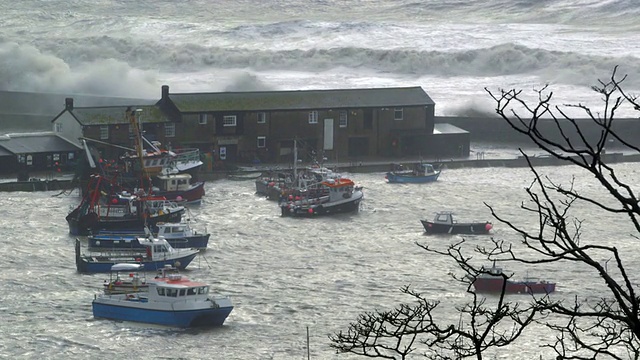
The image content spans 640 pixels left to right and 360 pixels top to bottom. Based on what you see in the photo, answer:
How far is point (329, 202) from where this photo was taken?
30.6 m

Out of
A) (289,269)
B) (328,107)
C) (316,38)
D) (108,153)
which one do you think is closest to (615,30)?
(316,38)

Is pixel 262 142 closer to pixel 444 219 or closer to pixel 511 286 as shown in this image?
pixel 444 219

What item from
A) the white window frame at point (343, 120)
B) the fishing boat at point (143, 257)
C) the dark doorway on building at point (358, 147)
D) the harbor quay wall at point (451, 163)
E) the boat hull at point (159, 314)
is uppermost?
the white window frame at point (343, 120)

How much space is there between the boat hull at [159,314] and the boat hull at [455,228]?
7901 mm

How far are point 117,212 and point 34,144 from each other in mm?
6990

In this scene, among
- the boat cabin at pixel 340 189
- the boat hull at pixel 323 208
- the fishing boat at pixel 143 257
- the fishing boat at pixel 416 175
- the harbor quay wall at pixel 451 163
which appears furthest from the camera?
the harbor quay wall at pixel 451 163

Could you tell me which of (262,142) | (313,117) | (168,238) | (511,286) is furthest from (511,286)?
(313,117)

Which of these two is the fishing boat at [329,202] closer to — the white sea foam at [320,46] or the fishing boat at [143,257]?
the fishing boat at [143,257]

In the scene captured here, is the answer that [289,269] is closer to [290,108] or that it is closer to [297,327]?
[297,327]

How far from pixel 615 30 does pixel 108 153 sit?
116ft

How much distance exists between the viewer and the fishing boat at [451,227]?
27719 mm

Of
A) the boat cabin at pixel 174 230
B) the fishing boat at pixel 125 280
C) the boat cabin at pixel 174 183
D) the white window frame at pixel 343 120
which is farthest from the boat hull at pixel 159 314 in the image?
the white window frame at pixel 343 120

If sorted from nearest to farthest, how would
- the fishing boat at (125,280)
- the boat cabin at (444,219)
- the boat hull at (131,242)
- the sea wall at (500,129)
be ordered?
the fishing boat at (125,280)
the boat hull at (131,242)
the boat cabin at (444,219)
the sea wall at (500,129)

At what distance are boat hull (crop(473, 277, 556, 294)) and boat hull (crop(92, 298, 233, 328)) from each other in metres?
4.55
